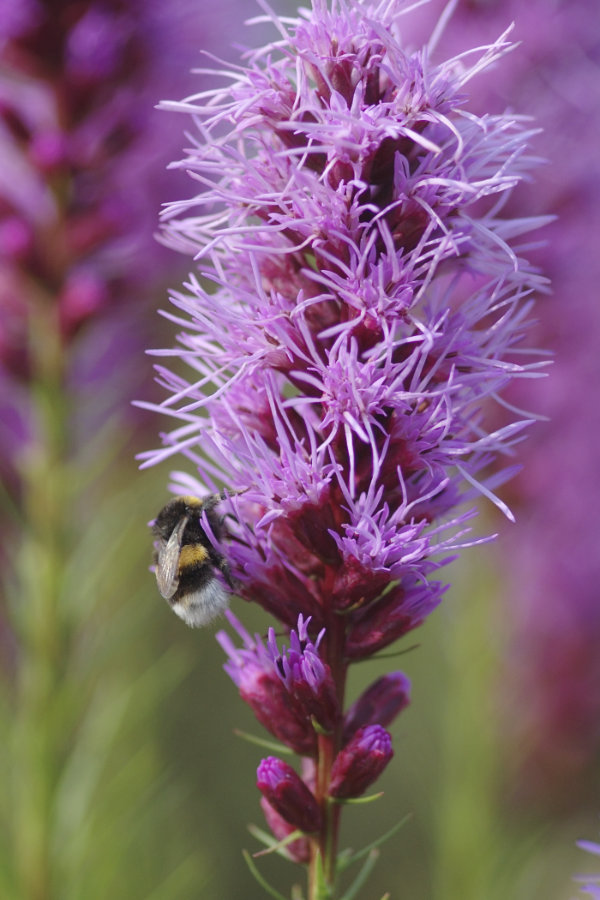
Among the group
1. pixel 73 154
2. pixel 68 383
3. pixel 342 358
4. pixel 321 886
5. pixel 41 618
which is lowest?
pixel 321 886

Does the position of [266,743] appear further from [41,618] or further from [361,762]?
[41,618]

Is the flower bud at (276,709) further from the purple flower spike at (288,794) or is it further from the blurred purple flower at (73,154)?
the blurred purple flower at (73,154)

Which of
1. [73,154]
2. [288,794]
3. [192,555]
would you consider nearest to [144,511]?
[73,154]

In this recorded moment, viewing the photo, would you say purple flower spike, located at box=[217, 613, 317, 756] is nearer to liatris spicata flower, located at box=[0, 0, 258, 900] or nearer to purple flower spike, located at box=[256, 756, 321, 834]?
purple flower spike, located at box=[256, 756, 321, 834]

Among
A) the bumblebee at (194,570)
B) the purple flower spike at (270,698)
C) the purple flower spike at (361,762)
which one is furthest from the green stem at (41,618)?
the purple flower spike at (361,762)

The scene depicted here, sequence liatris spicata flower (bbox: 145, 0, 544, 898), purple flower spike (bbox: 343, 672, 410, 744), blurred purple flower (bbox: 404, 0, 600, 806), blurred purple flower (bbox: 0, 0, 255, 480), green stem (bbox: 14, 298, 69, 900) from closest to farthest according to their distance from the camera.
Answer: liatris spicata flower (bbox: 145, 0, 544, 898) < purple flower spike (bbox: 343, 672, 410, 744) < green stem (bbox: 14, 298, 69, 900) < blurred purple flower (bbox: 0, 0, 255, 480) < blurred purple flower (bbox: 404, 0, 600, 806)

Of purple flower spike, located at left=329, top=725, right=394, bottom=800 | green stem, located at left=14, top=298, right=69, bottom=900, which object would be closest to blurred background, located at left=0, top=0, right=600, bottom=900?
green stem, located at left=14, top=298, right=69, bottom=900

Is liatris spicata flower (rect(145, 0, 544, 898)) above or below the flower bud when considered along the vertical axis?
above

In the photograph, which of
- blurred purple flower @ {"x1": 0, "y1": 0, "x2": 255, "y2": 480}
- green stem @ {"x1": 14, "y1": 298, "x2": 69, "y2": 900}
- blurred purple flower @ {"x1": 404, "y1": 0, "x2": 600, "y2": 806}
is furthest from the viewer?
blurred purple flower @ {"x1": 404, "y1": 0, "x2": 600, "y2": 806}
